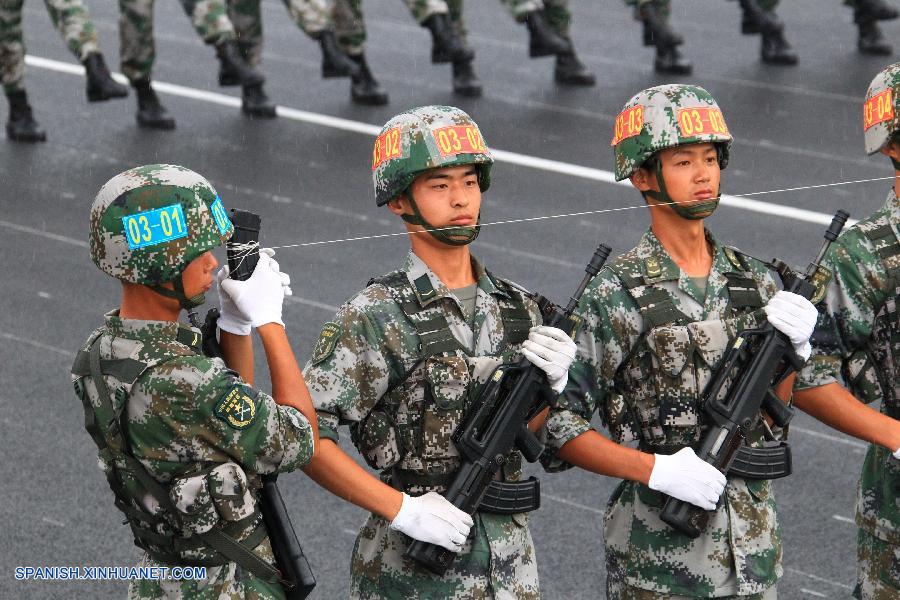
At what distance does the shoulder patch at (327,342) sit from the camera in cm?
476

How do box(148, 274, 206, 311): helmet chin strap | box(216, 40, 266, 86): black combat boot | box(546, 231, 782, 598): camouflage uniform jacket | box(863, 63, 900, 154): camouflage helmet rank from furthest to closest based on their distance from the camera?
box(216, 40, 266, 86): black combat boot → box(863, 63, 900, 154): camouflage helmet → box(546, 231, 782, 598): camouflage uniform jacket → box(148, 274, 206, 311): helmet chin strap

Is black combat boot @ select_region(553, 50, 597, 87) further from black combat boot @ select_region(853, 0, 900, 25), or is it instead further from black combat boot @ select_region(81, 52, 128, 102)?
black combat boot @ select_region(81, 52, 128, 102)

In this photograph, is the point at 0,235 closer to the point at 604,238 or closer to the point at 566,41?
the point at 604,238

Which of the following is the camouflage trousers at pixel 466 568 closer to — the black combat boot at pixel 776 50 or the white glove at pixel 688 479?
the white glove at pixel 688 479

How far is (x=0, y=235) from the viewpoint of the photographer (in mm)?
10438

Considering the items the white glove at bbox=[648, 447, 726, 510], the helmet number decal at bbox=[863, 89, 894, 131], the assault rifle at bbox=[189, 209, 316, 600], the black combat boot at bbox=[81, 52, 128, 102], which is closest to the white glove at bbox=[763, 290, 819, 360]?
the white glove at bbox=[648, 447, 726, 510]

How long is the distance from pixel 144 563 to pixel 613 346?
1.53 metres

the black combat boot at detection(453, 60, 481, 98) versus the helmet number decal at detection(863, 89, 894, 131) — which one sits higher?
the helmet number decal at detection(863, 89, 894, 131)

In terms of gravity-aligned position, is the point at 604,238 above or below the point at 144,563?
below

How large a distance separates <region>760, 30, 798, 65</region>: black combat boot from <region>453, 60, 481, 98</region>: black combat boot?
8.92ft

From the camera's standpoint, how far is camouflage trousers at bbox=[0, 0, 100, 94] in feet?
39.5

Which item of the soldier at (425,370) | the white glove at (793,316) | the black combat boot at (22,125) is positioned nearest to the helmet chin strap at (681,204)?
the white glove at (793,316)

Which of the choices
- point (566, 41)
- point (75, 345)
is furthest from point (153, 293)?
point (566, 41)

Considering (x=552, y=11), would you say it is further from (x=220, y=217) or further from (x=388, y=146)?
(x=220, y=217)
